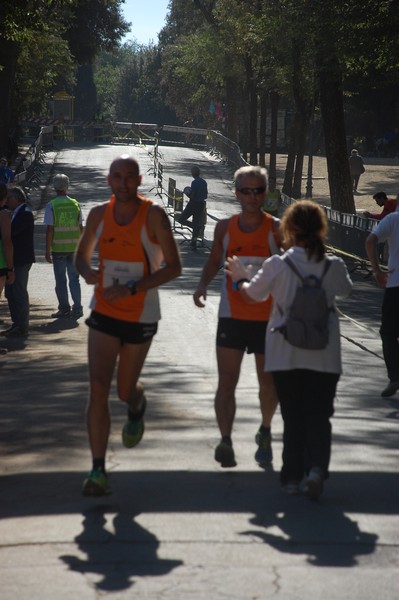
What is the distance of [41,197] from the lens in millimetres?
45625

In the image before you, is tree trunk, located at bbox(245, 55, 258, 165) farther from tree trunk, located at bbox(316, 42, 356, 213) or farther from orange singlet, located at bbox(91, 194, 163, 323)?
orange singlet, located at bbox(91, 194, 163, 323)

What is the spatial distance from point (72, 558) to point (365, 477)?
94.3 inches

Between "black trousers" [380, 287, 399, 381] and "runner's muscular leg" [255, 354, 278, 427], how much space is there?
3.06m

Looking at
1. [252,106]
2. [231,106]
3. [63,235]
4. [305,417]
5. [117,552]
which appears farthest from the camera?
[231,106]

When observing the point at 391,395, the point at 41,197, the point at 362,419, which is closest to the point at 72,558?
the point at 362,419

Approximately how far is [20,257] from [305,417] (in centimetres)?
885

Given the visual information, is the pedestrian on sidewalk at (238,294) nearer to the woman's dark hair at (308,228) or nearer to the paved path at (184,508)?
the paved path at (184,508)

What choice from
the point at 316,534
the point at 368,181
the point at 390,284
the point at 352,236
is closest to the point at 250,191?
A: the point at 316,534

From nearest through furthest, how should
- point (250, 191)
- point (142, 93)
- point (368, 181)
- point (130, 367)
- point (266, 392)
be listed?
point (130, 367), point (250, 191), point (266, 392), point (368, 181), point (142, 93)

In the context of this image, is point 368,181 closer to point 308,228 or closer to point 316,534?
point 308,228

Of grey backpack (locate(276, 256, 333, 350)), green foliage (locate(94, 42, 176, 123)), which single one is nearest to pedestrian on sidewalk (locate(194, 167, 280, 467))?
grey backpack (locate(276, 256, 333, 350))

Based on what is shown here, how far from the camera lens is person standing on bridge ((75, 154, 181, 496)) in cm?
693

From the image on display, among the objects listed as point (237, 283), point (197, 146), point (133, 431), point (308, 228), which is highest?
point (308, 228)

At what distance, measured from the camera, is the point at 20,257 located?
15.3 metres
